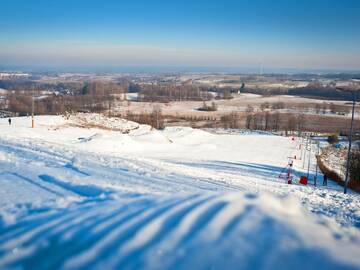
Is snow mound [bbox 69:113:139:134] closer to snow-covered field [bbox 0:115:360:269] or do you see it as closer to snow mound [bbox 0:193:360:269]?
snow-covered field [bbox 0:115:360:269]

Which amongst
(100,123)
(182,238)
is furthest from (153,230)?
(100,123)

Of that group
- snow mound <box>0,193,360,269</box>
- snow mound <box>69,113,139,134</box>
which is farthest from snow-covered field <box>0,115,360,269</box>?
snow mound <box>69,113,139,134</box>

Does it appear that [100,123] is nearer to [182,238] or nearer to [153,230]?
[153,230]

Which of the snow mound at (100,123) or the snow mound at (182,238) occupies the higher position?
the snow mound at (182,238)

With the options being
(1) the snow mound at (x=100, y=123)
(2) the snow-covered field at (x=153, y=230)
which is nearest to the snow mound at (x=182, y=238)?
(2) the snow-covered field at (x=153, y=230)

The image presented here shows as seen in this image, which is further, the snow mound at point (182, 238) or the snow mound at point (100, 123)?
the snow mound at point (100, 123)

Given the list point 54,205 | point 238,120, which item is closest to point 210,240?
point 54,205

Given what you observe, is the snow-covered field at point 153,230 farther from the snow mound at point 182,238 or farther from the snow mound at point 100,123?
the snow mound at point 100,123

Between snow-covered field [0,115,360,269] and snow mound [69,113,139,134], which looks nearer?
snow-covered field [0,115,360,269]

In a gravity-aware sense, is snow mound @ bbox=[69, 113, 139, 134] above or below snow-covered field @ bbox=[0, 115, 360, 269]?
below
